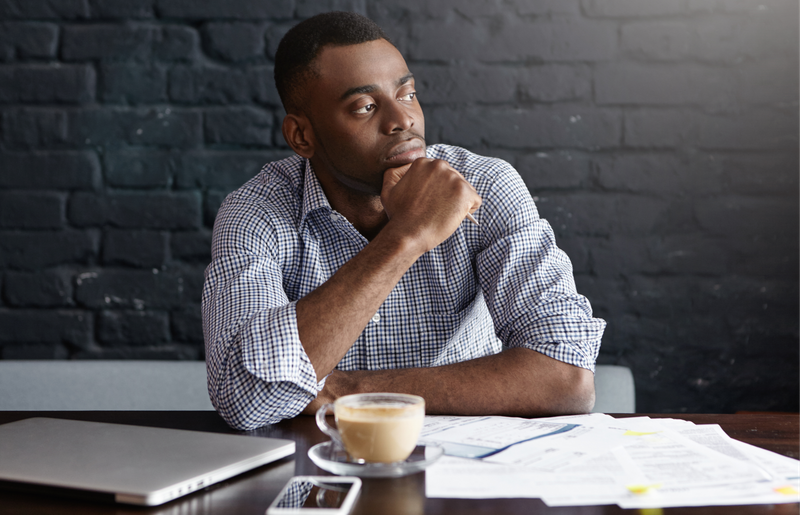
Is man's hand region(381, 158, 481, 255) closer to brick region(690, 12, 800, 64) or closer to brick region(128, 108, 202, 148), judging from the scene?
brick region(128, 108, 202, 148)

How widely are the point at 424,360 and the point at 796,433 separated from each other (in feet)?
2.22

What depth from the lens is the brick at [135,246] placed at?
5.87 ft

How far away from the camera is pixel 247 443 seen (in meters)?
0.74

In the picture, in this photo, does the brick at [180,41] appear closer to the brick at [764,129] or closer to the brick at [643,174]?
the brick at [643,174]

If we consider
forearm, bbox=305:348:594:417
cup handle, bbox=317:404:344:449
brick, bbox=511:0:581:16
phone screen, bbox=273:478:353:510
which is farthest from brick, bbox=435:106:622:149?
phone screen, bbox=273:478:353:510

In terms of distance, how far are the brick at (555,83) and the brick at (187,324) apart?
109cm

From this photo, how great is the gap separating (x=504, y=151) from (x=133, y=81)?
3.45 ft

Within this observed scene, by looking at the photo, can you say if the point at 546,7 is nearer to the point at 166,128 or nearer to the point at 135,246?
the point at 166,128

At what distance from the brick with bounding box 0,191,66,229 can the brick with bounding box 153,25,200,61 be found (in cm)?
50

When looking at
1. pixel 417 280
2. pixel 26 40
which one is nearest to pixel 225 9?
pixel 26 40

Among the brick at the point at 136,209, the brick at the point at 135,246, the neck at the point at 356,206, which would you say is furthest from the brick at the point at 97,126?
the neck at the point at 356,206

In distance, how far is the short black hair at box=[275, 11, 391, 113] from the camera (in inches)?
52.4

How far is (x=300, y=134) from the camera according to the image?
1444 millimetres

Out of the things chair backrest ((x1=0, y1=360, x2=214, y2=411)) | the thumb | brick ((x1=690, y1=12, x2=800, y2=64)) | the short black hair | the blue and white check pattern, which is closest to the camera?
the blue and white check pattern
